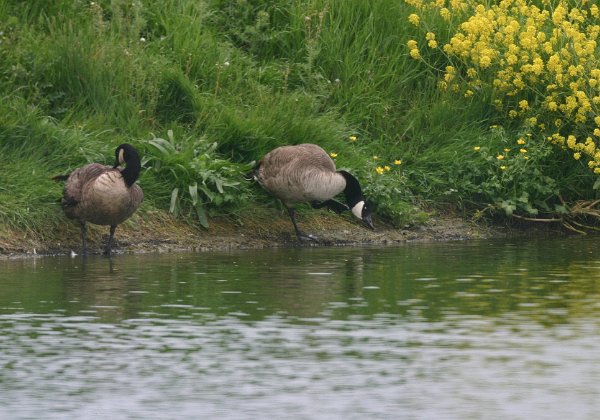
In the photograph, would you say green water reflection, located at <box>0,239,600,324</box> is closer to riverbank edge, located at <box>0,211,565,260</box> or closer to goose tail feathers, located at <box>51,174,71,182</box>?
riverbank edge, located at <box>0,211,565,260</box>

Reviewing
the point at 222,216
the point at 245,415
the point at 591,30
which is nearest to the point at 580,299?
the point at 245,415

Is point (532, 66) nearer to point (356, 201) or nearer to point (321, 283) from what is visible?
point (356, 201)

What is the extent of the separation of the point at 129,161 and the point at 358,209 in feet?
8.30

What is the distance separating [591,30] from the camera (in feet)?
52.3

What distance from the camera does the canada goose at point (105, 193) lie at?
12312mm

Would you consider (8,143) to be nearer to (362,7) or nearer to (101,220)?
(101,220)

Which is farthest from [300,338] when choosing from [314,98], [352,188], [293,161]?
[314,98]

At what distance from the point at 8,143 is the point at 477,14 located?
5252mm

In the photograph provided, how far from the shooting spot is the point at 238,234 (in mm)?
13680

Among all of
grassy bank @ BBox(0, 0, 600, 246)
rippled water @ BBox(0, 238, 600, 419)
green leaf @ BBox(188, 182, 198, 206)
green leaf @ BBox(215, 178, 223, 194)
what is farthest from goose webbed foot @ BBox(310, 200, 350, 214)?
rippled water @ BBox(0, 238, 600, 419)

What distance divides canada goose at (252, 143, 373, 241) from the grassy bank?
31cm

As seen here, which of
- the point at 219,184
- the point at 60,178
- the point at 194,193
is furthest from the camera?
the point at 219,184

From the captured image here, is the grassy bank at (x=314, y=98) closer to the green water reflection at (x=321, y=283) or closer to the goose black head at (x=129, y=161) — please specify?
the goose black head at (x=129, y=161)

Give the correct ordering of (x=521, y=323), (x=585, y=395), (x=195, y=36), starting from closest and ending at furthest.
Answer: (x=585, y=395) < (x=521, y=323) < (x=195, y=36)
